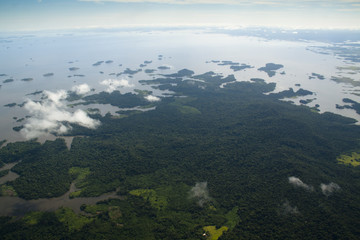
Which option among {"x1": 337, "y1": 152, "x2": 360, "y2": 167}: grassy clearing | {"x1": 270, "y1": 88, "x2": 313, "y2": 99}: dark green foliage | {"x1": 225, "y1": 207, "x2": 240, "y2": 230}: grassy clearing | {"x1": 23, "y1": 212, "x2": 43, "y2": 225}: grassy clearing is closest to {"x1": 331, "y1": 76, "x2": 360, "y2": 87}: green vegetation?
{"x1": 270, "y1": 88, "x2": 313, "y2": 99}: dark green foliage

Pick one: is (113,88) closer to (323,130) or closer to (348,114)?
(323,130)

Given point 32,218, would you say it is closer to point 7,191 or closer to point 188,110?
point 7,191

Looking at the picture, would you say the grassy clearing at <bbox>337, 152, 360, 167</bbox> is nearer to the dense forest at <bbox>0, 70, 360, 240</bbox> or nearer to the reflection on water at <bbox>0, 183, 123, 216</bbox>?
the dense forest at <bbox>0, 70, 360, 240</bbox>

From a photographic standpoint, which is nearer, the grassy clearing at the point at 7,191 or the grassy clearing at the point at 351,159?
the grassy clearing at the point at 7,191

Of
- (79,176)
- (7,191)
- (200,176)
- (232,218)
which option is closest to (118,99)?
(79,176)

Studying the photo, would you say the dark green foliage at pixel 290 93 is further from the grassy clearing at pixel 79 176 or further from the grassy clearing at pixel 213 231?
the grassy clearing at pixel 79 176

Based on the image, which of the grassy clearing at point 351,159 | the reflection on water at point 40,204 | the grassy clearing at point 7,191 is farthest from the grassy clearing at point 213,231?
the grassy clearing at point 7,191
